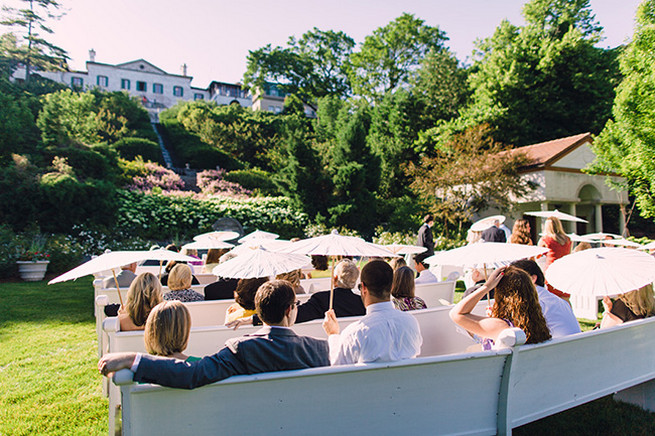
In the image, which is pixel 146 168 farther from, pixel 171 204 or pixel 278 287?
pixel 278 287

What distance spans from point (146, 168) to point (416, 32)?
27313 mm

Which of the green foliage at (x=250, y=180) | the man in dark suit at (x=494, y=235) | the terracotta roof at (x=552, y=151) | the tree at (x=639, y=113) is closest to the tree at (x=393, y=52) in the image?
the green foliage at (x=250, y=180)

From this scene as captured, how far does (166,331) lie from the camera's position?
2.64m

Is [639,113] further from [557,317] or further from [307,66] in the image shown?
[307,66]

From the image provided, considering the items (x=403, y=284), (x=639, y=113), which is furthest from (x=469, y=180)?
(x=403, y=284)

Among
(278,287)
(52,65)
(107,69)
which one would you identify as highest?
(107,69)

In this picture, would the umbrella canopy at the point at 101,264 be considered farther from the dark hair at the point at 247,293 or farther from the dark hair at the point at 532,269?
the dark hair at the point at 532,269

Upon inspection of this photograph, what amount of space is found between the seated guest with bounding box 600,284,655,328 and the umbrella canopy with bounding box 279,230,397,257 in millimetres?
2010

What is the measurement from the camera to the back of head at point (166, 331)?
8.68 ft

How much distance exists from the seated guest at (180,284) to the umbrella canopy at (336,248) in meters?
1.66

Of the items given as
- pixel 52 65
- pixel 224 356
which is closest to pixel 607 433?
pixel 224 356

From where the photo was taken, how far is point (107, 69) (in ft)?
204

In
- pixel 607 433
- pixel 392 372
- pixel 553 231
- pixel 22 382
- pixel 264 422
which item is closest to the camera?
pixel 264 422

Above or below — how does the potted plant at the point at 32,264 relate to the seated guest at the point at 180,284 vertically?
below
